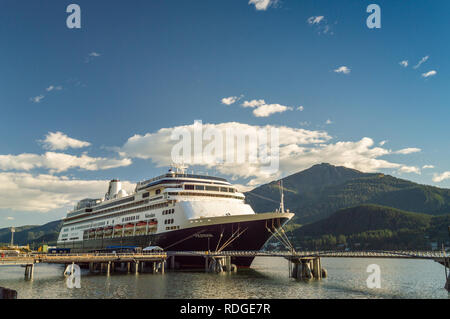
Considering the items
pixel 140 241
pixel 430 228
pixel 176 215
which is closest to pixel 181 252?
pixel 176 215

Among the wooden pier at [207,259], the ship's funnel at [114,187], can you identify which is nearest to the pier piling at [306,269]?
the wooden pier at [207,259]

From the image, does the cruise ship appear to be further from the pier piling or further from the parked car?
the pier piling

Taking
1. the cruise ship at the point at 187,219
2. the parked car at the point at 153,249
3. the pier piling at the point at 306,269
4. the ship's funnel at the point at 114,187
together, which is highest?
the ship's funnel at the point at 114,187

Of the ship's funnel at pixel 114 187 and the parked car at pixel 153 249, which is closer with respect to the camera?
the parked car at pixel 153 249

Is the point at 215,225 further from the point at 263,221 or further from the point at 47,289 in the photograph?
the point at 47,289

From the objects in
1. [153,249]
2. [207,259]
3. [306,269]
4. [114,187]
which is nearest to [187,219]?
[207,259]

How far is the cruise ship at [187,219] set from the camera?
2019 inches

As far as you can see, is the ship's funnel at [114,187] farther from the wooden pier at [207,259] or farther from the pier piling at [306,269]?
the pier piling at [306,269]

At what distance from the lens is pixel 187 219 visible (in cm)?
5397

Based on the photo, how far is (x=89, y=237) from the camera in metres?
88.6

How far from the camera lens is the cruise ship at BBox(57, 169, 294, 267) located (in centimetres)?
5128
